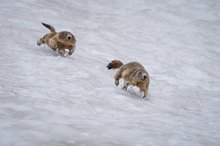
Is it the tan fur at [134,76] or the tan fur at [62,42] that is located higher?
the tan fur at [62,42]

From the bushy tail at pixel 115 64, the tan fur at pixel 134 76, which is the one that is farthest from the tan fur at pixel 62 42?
the tan fur at pixel 134 76

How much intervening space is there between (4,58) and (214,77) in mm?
6602

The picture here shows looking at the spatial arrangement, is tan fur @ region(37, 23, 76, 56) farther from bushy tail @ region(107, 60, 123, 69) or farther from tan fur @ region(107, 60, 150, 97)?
tan fur @ region(107, 60, 150, 97)

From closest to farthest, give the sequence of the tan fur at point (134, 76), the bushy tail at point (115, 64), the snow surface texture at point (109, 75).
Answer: the snow surface texture at point (109, 75), the tan fur at point (134, 76), the bushy tail at point (115, 64)

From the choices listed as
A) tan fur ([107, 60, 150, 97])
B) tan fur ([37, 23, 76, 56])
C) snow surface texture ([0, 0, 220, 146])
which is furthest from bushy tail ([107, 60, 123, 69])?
tan fur ([37, 23, 76, 56])

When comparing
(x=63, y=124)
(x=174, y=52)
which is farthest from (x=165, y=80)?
(x=63, y=124)

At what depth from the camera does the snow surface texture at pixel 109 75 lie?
429 cm

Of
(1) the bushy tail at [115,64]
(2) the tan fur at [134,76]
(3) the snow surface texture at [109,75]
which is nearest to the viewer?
(3) the snow surface texture at [109,75]

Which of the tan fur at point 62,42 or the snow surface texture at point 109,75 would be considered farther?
the tan fur at point 62,42

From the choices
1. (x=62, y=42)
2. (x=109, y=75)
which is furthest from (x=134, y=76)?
(x=62, y=42)

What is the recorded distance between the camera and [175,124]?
563cm

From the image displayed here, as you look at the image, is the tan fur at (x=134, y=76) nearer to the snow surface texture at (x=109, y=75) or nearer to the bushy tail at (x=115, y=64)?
the snow surface texture at (x=109, y=75)

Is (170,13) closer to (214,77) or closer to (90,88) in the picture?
(214,77)

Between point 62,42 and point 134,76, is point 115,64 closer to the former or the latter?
point 62,42
